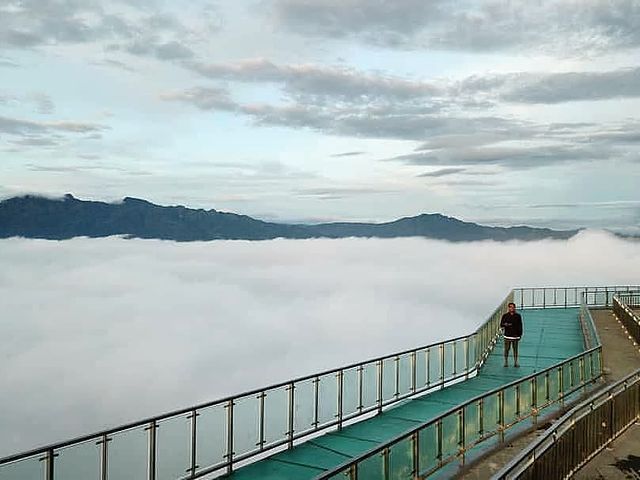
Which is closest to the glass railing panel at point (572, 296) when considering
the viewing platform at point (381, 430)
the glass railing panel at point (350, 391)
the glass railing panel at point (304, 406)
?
the viewing platform at point (381, 430)

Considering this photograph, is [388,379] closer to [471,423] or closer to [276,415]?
[276,415]

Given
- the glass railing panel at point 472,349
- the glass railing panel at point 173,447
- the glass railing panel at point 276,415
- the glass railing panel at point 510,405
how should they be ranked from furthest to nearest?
the glass railing panel at point 472,349, the glass railing panel at point 510,405, the glass railing panel at point 276,415, the glass railing panel at point 173,447

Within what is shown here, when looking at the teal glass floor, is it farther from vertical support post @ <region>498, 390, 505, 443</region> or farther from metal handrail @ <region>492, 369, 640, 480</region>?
metal handrail @ <region>492, 369, 640, 480</region>

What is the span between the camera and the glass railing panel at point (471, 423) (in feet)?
33.0

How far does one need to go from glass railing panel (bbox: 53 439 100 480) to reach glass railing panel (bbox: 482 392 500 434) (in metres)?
5.29

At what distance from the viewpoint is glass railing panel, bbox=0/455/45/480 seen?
290 inches

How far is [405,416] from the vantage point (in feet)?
47.8

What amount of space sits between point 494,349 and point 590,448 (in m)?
12.8

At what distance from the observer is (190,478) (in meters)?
9.77

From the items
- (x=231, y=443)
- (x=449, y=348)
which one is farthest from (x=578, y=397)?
(x=231, y=443)

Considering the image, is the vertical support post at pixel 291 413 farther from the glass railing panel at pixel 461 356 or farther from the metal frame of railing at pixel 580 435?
the glass railing panel at pixel 461 356

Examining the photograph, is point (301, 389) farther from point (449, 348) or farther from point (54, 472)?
point (449, 348)

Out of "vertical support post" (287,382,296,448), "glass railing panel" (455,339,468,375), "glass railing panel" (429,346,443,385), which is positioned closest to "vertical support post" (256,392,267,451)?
"vertical support post" (287,382,296,448)

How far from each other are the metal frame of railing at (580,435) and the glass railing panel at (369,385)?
4.40 m
